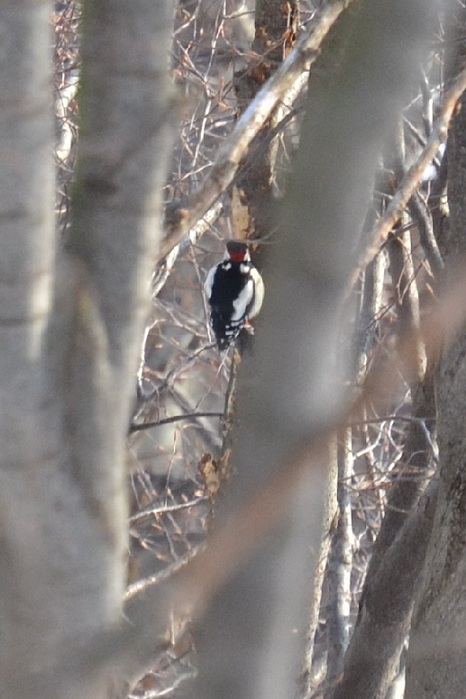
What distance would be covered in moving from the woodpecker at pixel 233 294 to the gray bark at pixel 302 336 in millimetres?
2277

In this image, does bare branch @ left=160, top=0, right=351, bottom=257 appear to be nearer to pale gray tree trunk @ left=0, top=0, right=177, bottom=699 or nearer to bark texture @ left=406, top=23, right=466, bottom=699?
pale gray tree trunk @ left=0, top=0, right=177, bottom=699

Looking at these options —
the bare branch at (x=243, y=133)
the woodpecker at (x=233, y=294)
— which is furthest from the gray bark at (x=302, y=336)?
the woodpecker at (x=233, y=294)

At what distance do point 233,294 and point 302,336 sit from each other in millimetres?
2955

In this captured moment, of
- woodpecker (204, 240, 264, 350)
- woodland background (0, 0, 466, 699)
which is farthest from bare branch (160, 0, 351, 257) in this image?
woodpecker (204, 240, 264, 350)

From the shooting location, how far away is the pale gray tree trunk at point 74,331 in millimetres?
1327

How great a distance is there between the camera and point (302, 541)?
7.06 ft

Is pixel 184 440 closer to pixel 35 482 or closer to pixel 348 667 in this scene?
pixel 348 667

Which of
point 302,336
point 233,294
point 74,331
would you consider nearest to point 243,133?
point 302,336

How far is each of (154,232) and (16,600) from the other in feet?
2.16

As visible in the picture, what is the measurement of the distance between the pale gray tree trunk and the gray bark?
1.10 ft

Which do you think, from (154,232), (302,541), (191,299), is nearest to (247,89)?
(302,541)

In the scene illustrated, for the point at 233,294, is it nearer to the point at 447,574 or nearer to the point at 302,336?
the point at 447,574

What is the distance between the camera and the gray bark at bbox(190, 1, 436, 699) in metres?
1.59

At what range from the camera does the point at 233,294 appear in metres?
Result: 4.72
